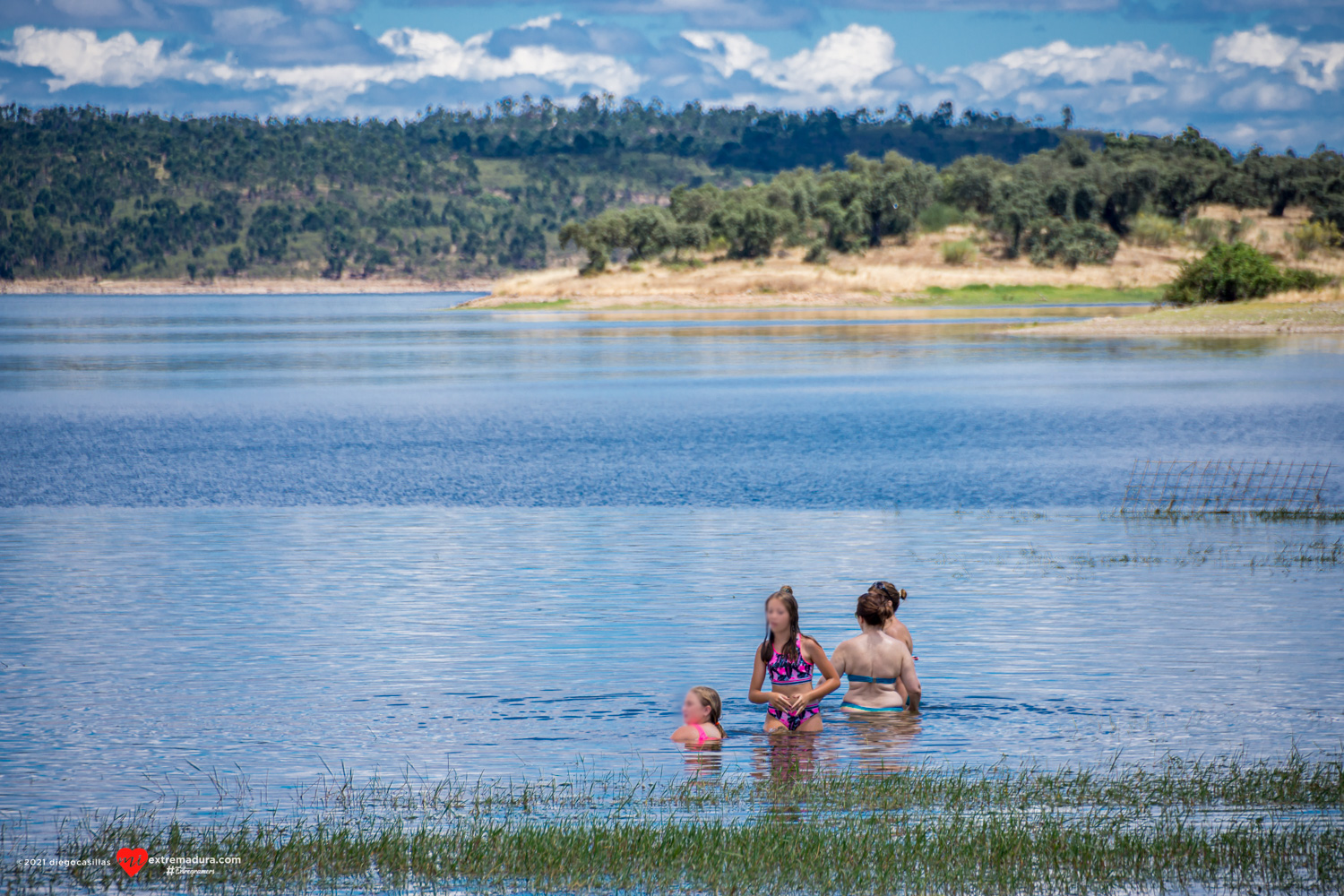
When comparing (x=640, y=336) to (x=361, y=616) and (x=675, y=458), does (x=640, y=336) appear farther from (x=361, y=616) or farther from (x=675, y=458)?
(x=361, y=616)

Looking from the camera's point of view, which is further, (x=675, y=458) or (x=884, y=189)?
(x=884, y=189)

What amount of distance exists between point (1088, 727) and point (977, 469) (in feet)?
79.0

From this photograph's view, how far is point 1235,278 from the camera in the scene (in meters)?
107

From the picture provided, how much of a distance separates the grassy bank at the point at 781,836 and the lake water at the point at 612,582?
1132 mm

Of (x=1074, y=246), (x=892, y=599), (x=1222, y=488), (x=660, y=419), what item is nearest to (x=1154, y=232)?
(x=1074, y=246)

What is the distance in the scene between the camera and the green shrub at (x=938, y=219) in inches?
6555

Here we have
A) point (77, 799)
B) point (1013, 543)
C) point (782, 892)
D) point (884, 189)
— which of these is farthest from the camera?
point (884, 189)

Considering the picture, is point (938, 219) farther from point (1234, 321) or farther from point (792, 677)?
point (792, 677)

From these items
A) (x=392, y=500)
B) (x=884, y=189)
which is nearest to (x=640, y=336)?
(x=884, y=189)

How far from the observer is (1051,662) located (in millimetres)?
18078

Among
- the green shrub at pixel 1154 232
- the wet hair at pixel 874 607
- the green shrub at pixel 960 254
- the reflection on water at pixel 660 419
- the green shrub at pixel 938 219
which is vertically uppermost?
the green shrub at pixel 938 219

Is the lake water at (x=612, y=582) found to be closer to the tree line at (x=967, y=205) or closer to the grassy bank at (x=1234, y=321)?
the grassy bank at (x=1234, y=321)

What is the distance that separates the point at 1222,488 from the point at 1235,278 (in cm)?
8048

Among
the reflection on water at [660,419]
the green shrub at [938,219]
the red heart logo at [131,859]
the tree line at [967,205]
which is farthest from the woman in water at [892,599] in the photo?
the green shrub at [938,219]
